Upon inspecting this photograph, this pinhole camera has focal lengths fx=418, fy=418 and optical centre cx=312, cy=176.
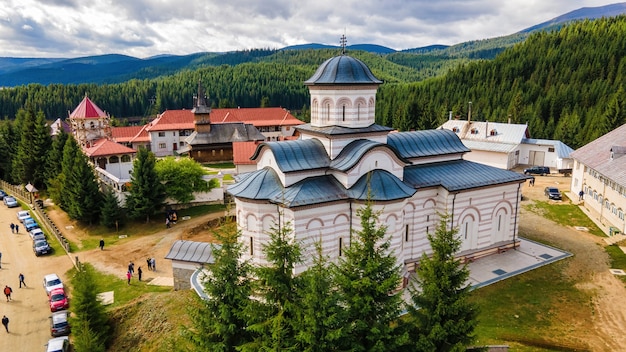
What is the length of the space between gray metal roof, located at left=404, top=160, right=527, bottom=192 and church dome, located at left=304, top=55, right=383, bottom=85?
19.3 ft

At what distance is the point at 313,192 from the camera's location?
20.9 m

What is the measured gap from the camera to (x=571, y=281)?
74.7ft

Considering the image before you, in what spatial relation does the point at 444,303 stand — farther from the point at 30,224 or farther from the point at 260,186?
the point at 30,224

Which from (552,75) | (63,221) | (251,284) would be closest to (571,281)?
(251,284)

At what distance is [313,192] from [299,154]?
2426 millimetres

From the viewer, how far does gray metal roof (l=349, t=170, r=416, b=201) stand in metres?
20.9

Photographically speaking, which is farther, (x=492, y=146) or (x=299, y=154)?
(x=492, y=146)

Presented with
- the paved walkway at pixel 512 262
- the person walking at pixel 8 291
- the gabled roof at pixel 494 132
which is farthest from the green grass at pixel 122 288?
the gabled roof at pixel 494 132

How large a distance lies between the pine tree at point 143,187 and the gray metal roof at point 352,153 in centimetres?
1932

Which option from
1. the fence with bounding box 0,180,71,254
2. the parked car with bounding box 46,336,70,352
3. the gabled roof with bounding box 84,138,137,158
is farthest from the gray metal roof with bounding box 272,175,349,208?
the gabled roof with bounding box 84,138,137,158

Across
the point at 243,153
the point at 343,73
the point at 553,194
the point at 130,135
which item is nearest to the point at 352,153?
the point at 343,73

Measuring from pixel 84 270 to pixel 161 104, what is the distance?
4132 inches

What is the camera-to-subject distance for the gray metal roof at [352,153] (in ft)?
69.9

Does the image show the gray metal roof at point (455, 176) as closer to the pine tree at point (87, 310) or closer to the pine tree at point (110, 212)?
the pine tree at point (87, 310)
